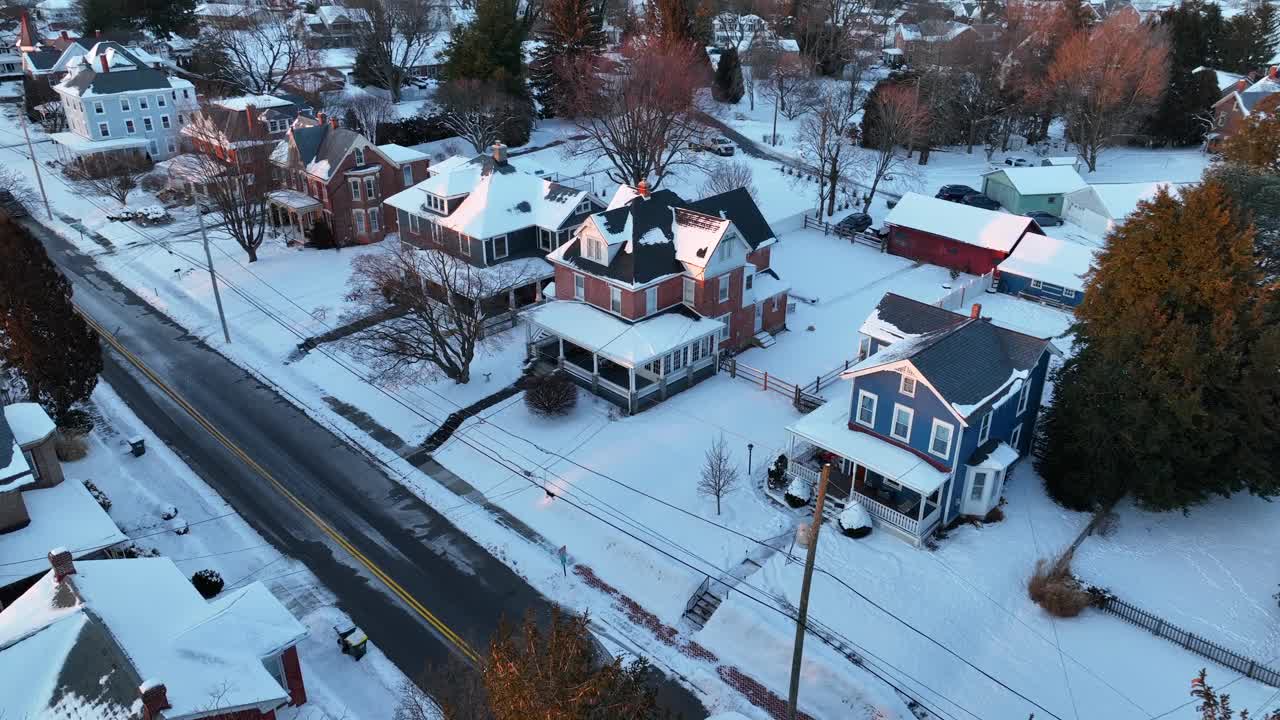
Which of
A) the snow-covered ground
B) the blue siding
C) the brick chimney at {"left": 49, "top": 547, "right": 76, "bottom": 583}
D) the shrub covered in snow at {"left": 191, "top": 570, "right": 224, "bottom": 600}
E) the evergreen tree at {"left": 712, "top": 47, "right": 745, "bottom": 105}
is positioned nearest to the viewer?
the brick chimney at {"left": 49, "top": 547, "right": 76, "bottom": 583}

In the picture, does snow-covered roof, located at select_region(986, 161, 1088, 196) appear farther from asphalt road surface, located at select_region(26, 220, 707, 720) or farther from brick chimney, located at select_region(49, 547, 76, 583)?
brick chimney, located at select_region(49, 547, 76, 583)

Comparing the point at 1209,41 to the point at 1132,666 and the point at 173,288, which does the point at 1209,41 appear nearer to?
the point at 1132,666

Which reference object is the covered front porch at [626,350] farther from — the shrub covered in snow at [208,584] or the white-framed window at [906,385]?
the shrub covered in snow at [208,584]

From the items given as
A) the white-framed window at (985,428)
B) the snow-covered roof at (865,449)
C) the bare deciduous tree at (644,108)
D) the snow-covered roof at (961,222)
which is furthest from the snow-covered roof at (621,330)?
the snow-covered roof at (961,222)

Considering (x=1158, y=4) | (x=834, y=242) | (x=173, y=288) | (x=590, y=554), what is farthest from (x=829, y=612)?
(x=1158, y=4)

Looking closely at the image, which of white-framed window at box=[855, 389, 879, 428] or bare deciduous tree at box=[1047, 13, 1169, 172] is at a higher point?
bare deciduous tree at box=[1047, 13, 1169, 172]

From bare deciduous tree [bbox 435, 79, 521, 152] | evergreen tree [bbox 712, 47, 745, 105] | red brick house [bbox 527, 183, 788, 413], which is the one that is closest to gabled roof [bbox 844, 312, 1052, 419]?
red brick house [bbox 527, 183, 788, 413]

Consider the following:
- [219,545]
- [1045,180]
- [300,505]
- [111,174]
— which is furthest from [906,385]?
[111,174]
